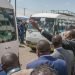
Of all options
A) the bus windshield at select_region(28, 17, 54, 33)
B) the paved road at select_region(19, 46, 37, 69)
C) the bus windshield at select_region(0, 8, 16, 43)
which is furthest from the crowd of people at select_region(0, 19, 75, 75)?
the bus windshield at select_region(28, 17, 54, 33)

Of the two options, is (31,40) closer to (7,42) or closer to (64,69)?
(7,42)

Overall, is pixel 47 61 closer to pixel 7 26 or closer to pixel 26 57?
pixel 7 26

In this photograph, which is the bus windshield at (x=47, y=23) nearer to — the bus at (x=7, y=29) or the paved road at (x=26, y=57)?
the paved road at (x=26, y=57)

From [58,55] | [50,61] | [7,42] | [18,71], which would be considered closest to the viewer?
[18,71]

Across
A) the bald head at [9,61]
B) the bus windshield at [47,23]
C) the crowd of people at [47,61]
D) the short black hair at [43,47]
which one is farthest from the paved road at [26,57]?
the bald head at [9,61]

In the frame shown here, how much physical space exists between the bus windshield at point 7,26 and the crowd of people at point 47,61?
293cm

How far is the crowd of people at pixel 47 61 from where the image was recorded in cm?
276

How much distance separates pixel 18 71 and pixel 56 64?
74cm

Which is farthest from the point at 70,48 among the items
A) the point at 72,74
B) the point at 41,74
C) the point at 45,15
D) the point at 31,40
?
the point at 45,15

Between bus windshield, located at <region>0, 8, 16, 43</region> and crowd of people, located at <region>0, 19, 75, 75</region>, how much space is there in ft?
9.60

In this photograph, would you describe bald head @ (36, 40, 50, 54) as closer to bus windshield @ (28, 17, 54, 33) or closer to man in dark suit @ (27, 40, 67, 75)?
man in dark suit @ (27, 40, 67, 75)

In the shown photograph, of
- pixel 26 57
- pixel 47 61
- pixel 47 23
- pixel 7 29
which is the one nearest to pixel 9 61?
pixel 47 61

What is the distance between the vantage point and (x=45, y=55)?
3818 mm

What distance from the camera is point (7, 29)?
856 centimetres
